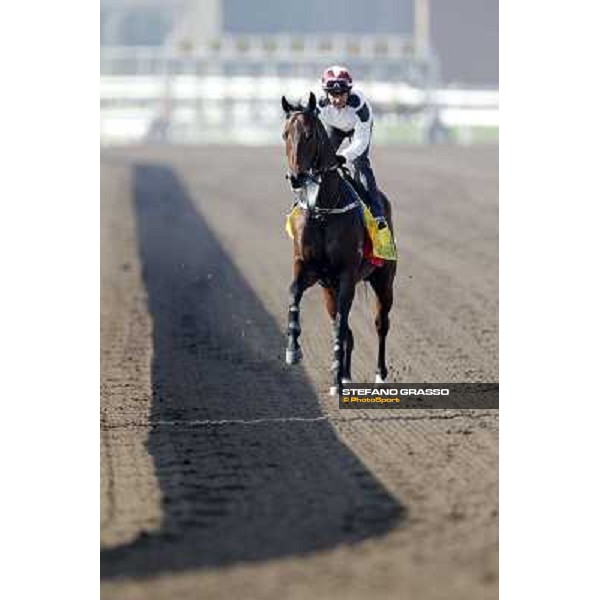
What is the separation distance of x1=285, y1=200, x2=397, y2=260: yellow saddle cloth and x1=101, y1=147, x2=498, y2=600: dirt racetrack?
1.05 ft

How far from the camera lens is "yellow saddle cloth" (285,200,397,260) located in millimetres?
12703

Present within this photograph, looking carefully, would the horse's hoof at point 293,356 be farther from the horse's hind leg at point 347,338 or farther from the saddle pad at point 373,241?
the saddle pad at point 373,241

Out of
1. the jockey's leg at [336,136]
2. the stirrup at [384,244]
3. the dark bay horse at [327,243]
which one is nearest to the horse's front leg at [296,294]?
the dark bay horse at [327,243]

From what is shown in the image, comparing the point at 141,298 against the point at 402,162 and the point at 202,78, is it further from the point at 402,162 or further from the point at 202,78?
the point at 402,162

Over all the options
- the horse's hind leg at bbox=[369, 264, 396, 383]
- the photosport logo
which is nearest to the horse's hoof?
the photosport logo

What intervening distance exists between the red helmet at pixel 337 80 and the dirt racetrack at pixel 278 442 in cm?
147

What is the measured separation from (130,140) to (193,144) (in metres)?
Answer: 3.13

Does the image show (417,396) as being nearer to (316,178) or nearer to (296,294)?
(296,294)

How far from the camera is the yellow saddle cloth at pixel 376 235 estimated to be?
12703mm

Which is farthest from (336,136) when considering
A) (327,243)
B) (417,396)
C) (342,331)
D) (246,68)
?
Result: (246,68)

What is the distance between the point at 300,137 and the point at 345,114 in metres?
0.49

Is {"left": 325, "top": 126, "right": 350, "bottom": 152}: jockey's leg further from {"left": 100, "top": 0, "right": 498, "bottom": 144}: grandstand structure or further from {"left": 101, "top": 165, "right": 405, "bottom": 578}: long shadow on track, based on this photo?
{"left": 101, "top": 165, "right": 405, "bottom": 578}: long shadow on track
